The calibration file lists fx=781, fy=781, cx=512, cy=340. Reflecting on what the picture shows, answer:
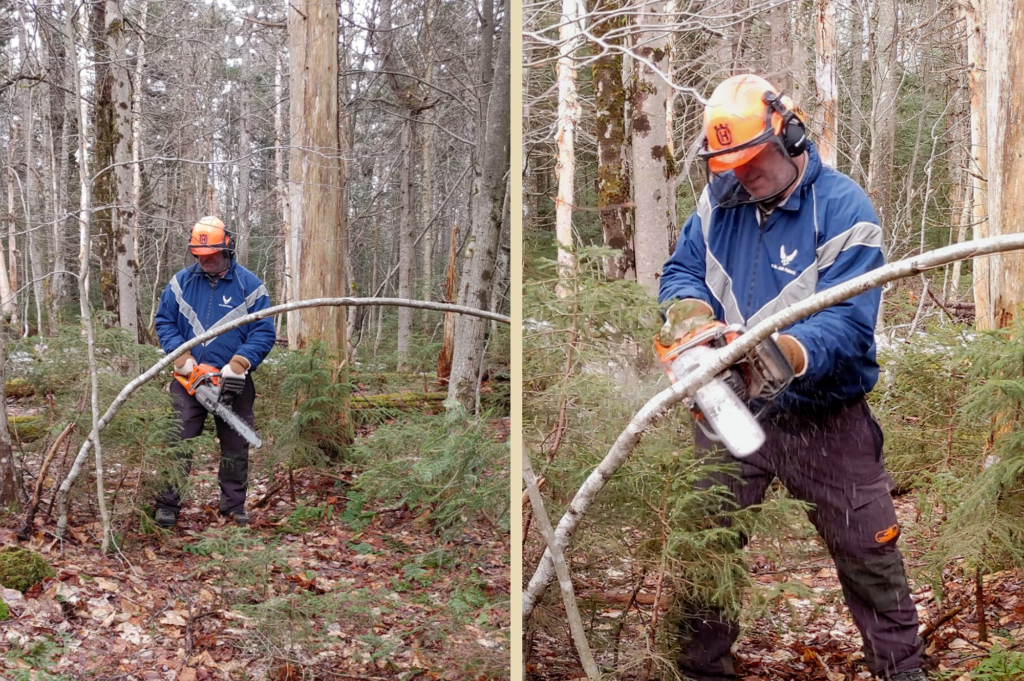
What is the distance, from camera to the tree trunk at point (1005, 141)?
128 cm

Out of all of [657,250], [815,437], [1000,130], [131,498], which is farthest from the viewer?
[131,498]

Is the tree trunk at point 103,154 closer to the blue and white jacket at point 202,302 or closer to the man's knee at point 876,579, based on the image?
the blue and white jacket at point 202,302

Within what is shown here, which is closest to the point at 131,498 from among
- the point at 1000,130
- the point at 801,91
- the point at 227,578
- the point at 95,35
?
the point at 227,578

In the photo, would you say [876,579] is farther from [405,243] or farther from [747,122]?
[405,243]

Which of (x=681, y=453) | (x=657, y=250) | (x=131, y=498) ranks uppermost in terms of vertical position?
(x=657, y=250)

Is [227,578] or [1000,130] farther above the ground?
[1000,130]

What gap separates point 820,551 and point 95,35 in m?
2.71

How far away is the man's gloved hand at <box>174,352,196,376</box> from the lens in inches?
115

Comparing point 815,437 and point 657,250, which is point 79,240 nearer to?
point 657,250

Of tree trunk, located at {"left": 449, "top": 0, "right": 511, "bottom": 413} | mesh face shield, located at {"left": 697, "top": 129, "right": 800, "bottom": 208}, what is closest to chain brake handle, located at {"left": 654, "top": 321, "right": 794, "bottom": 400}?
mesh face shield, located at {"left": 697, "top": 129, "right": 800, "bottom": 208}

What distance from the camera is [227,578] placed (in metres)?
2.46

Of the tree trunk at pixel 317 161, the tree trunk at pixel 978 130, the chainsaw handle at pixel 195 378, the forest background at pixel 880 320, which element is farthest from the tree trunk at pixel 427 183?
the tree trunk at pixel 978 130

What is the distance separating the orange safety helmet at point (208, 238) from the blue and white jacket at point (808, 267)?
1.83 metres

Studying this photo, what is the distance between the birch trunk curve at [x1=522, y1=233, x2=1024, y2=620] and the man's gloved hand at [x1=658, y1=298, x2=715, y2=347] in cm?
8
